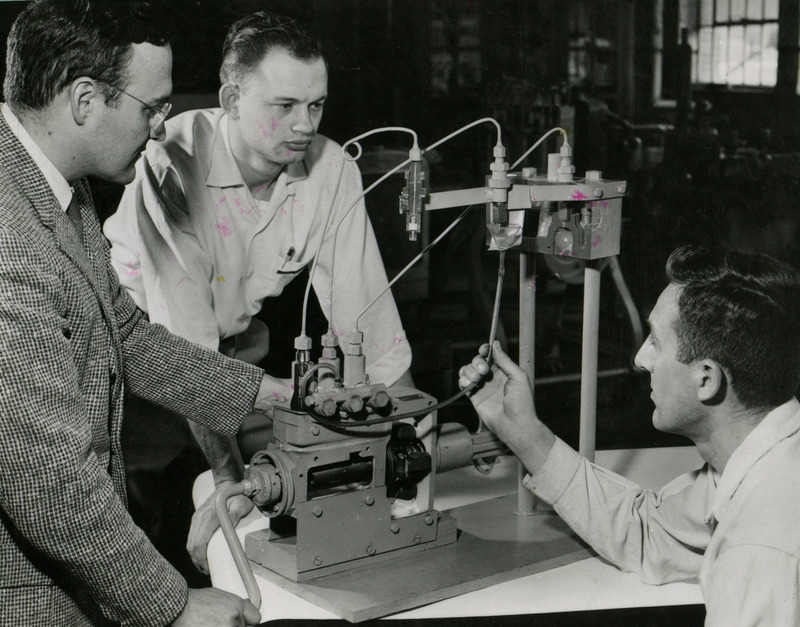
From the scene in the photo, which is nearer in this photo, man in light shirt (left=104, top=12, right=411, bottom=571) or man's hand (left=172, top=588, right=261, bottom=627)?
man's hand (left=172, top=588, right=261, bottom=627)

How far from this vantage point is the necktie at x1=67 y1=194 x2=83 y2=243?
1.62 metres

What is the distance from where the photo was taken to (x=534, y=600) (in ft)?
5.23

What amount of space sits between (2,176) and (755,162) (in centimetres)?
226

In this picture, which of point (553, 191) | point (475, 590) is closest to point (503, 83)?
point (553, 191)

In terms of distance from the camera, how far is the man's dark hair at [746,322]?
59.8 inches

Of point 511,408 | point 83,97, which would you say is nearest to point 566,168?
point 511,408

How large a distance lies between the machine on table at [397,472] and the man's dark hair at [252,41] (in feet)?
2.02

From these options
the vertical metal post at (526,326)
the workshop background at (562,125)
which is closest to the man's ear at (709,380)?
the vertical metal post at (526,326)

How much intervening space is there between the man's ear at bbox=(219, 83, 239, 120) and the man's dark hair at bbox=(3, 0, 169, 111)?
1.78ft

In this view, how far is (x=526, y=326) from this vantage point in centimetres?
190

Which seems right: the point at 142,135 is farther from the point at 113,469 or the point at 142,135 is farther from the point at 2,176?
the point at 113,469

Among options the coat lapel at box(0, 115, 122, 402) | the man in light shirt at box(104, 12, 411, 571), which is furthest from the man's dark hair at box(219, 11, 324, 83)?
the coat lapel at box(0, 115, 122, 402)

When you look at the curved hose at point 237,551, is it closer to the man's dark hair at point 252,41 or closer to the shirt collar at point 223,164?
the shirt collar at point 223,164

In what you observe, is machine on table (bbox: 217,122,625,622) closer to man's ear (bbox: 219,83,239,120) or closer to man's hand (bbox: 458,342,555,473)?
man's hand (bbox: 458,342,555,473)
